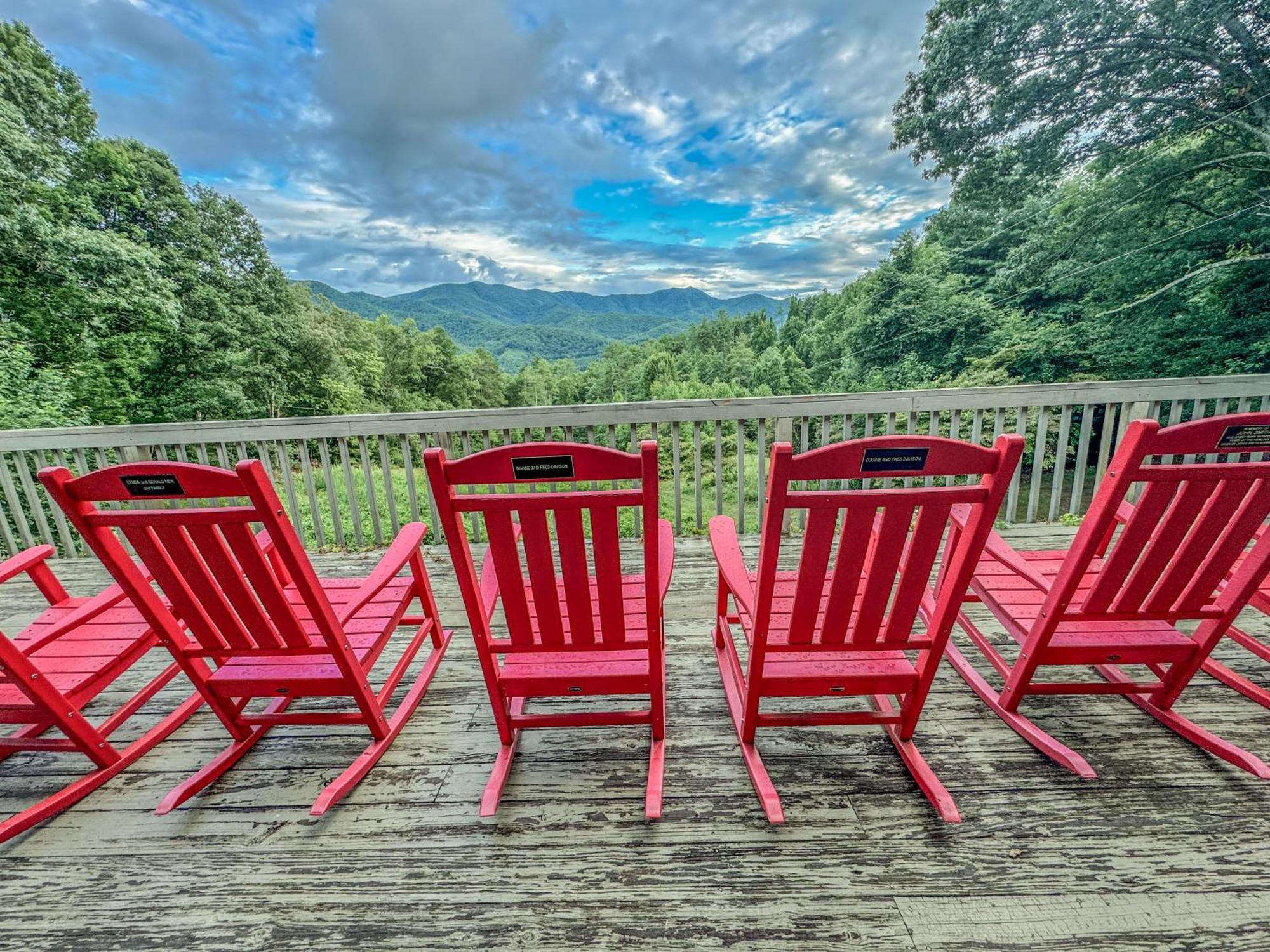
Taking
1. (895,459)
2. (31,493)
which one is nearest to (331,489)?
(31,493)

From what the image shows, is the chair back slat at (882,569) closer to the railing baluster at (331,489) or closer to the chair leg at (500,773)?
the chair leg at (500,773)

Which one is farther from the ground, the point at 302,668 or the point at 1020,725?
the point at 302,668

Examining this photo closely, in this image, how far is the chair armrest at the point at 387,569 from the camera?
152 centimetres

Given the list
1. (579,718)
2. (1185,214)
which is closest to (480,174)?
(1185,214)

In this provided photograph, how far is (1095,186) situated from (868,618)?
9497 millimetres

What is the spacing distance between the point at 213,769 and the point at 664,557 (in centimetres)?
167

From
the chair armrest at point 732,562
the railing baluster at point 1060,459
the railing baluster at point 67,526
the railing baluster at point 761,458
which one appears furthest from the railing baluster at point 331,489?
the railing baluster at point 1060,459

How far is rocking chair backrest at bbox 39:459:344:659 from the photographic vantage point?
1.17 m

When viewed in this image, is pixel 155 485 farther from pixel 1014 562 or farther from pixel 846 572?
pixel 1014 562

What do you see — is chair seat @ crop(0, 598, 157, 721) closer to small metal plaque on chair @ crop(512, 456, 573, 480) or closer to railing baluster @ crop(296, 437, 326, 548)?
A: railing baluster @ crop(296, 437, 326, 548)

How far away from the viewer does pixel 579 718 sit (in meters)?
1.52

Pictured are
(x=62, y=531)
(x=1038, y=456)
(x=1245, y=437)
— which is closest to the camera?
(x=1245, y=437)

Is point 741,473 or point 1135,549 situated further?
point 741,473

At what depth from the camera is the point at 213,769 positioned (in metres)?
1.58
